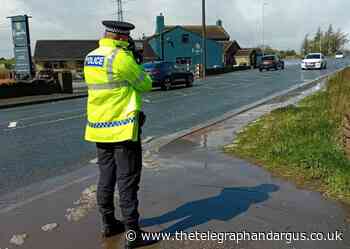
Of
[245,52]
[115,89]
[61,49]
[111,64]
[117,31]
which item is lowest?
[115,89]

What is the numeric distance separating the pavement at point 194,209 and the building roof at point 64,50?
61592 millimetres

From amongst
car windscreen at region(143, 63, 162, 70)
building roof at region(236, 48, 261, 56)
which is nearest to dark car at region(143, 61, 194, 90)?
car windscreen at region(143, 63, 162, 70)

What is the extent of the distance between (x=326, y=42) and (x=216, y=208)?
394 ft

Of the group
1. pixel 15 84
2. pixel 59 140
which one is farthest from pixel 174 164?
pixel 15 84

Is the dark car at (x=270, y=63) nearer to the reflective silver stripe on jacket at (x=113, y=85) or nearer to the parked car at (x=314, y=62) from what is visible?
the parked car at (x=314, y=62)

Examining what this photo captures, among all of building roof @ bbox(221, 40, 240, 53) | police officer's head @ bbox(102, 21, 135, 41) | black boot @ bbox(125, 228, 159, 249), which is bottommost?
black boot @ bbox(125, 228, 159, 249)

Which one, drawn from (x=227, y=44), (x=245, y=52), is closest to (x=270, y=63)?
(x=227, y=44)

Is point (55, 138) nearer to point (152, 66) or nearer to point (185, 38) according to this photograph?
point (152, 66)

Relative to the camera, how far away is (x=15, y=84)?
2272cm

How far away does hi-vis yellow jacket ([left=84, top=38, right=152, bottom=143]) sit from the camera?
3459 millimetres

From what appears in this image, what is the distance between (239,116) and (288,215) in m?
7.42

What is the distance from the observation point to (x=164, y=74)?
2509cm

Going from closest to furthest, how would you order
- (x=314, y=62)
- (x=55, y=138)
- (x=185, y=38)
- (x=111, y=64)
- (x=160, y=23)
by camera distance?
1. (x=111, y=64)
2. (x=55, y=138)
3. (x=314, y=62)
4. (x=185, y=38)
5. (x=160, y=23)

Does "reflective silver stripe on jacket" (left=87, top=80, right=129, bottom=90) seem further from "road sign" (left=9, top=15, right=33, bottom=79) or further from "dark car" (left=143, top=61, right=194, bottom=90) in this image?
"road sign" (left=9, top=15, right=33, bottom=79)
